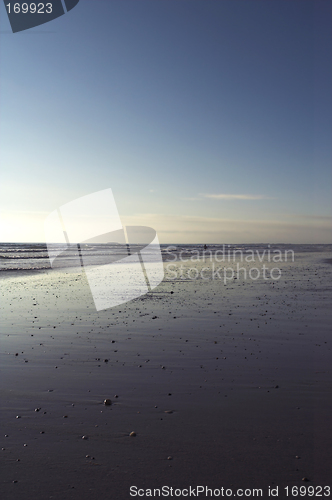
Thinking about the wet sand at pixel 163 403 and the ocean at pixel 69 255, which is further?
the ocean at pixel 69 255

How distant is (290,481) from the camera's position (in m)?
3.61

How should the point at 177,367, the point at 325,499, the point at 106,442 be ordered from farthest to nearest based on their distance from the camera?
the point at 177,367, the point at 106,442, the point at 325,499

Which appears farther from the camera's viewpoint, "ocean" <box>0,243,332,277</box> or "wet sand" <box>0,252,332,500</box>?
"ocean" <box>0,243,332,277</box>

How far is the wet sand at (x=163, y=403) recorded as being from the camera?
12.2 feet

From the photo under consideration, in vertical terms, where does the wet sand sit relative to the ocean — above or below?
above

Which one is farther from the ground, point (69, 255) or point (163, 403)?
point (163, 403)

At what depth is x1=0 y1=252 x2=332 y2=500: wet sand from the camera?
3.71 meters

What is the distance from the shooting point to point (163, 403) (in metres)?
5.22

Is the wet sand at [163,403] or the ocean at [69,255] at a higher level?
the wet sand at [163,403]

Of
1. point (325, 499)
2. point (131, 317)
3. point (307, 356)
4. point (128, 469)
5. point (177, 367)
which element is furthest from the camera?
point (131, 317)

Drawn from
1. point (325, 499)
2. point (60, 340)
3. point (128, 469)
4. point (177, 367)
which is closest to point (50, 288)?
point (60, 340)

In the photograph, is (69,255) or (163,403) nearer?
(163,403)

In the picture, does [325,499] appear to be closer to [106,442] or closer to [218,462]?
[218,462]

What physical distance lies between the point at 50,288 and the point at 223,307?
9573mm
